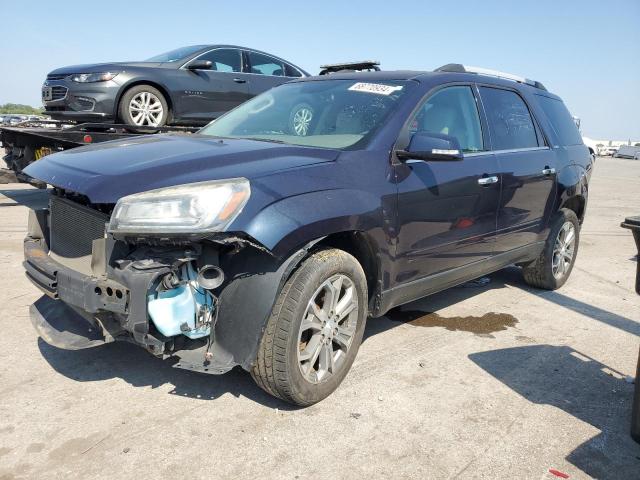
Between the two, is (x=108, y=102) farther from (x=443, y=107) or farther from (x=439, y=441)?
(x=439, y=441)

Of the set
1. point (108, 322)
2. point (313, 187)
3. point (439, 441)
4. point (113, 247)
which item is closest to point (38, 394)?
point (108, 322)

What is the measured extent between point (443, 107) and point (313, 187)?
5.00ft

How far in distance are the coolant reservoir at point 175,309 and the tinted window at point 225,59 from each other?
5897 millimetres

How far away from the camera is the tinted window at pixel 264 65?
326 inches

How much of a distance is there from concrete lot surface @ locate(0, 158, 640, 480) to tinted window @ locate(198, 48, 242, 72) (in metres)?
4.68

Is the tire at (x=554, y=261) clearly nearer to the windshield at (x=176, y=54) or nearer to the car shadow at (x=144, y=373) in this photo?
the car shadow at (x=144, y=373)

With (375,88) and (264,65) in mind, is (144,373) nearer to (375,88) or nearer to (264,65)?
(375,88)

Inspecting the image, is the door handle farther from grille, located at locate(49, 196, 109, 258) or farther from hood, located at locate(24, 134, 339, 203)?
grille, located at locate(49, 196, 109, 258)

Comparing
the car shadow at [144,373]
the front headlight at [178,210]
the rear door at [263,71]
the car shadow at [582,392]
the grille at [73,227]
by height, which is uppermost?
the rear door at [263,71]

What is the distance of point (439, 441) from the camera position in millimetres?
2652

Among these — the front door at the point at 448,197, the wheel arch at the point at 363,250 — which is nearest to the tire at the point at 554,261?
the front door at the point at 448,197

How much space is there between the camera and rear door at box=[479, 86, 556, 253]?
4.22 meters

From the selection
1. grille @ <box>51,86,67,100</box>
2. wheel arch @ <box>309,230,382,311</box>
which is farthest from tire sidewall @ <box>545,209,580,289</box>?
grille @ <box>51,86,67,100</box>

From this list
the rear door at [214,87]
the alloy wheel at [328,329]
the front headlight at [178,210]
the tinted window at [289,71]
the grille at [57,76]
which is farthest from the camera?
the tinted window at [289,71]
